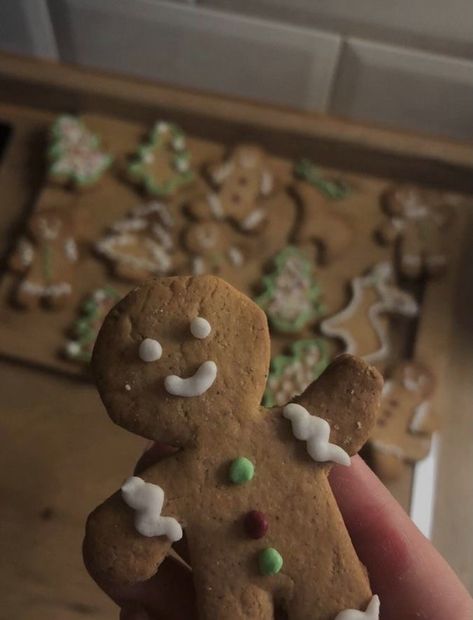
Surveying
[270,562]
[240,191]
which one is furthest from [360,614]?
[240,191]

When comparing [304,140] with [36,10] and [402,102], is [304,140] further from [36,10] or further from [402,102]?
[36,10]

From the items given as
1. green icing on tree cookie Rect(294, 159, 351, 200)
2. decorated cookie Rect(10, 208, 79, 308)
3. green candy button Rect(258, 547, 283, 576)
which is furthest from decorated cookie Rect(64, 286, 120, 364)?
green candy button Rect(258, 547, 283, 576)

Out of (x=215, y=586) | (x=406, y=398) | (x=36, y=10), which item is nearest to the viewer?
(x=215, y=586)

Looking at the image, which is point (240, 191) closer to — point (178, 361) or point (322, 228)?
point (322, 228)

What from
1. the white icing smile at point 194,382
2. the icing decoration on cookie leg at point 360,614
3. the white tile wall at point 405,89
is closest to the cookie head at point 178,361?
the white icing smile at point 194,382

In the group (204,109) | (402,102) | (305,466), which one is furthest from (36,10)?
(305,466)

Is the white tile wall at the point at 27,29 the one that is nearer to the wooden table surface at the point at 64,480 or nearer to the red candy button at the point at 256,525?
the wooden table surface at the point at 64,480
